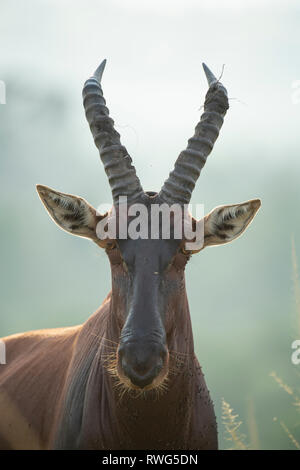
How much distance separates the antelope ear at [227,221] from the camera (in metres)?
8.48

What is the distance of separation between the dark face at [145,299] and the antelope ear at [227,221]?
0.80 m

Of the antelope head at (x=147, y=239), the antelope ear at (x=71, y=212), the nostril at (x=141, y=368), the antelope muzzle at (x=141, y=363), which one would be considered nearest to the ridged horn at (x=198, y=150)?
the antelope head at (x=147, y=239)

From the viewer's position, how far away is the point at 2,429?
34.1 feet

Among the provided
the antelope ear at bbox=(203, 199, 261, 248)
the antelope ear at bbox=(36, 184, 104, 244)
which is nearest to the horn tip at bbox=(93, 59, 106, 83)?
the antelope ear at bbox=(36, 184, 104, 244)

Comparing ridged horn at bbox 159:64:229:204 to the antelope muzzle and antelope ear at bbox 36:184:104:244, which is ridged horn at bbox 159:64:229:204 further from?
the antelope muzzle

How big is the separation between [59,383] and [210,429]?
8.06 ft

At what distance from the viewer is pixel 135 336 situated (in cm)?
685

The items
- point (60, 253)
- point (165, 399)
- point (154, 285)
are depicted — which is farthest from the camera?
point (60, 253)

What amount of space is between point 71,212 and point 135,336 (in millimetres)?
2308

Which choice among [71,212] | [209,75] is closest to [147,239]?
[71,212]

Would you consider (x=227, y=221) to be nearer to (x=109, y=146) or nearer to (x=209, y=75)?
(x=109, y=146)

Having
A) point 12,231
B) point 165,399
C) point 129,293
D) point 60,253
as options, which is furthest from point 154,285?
point 12,231
